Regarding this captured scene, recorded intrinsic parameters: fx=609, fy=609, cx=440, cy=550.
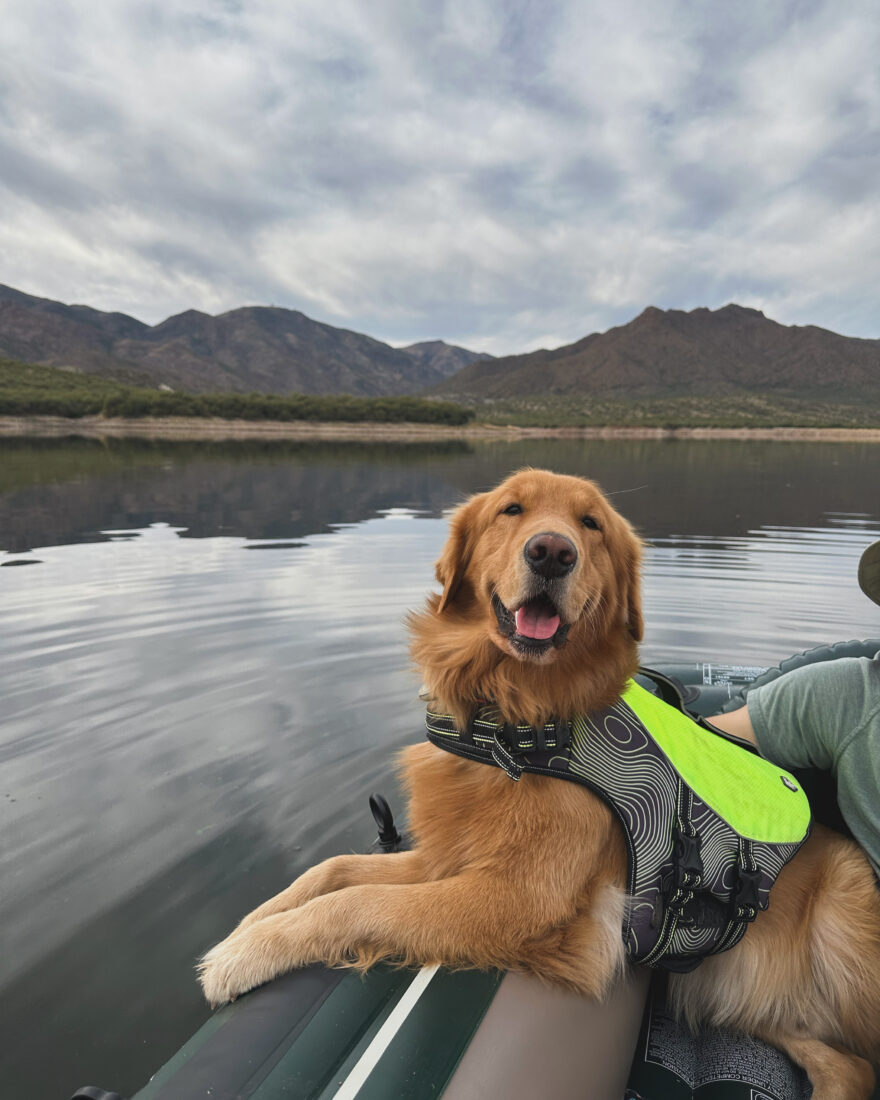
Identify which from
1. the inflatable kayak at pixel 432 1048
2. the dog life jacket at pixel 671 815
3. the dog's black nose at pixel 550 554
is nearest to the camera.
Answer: the inflatable kayak at pixel 432 1048

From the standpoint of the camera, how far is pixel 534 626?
2.29 meters

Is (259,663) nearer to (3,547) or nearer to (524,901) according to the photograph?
(524,901)

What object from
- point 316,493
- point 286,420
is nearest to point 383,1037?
point 316,493

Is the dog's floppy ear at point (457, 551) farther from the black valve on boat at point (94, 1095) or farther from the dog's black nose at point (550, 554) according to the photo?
the black valve on boat at point (94, 1095)

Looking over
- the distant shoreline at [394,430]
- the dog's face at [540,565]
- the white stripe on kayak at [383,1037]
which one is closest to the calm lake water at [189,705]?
the dog's face at [540,565]

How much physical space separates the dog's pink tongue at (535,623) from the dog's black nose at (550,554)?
16 cm

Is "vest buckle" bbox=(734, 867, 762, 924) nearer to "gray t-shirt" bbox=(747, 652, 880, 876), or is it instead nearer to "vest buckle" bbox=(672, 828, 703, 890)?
"vest buckle" bbox=(672, 828, 703, 890)

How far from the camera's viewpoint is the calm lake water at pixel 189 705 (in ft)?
9.68

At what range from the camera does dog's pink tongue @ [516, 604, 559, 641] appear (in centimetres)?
226

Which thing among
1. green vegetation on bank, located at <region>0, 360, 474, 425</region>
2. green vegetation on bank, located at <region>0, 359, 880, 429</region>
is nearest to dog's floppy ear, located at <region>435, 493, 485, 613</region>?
green vegetation on bank, located at <region>0, 359, 880, 429</region>

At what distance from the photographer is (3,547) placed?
1207 centimetres

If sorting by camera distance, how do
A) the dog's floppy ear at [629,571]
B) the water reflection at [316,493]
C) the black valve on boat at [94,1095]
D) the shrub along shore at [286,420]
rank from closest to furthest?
the black valve on boat at [94,1095]
the dog's floppy ear at [629,571]
the water reflection at [316,493]
the shrub along shore at [286,420]

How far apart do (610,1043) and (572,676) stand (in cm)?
117

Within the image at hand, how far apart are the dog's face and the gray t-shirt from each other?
635mm
